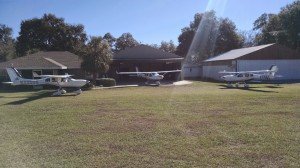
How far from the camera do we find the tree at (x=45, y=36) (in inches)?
2468

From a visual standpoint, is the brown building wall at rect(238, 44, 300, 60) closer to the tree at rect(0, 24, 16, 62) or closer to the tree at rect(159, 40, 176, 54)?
the tree at rect(159, 40, 176, 54)

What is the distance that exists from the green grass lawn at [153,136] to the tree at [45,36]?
4662cm

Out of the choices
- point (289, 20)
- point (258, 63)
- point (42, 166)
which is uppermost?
point (289, 20)

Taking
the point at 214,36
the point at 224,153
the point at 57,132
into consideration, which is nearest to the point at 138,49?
the point at 214,36

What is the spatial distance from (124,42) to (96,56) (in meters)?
50.0

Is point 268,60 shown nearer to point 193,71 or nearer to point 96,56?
point 193,71

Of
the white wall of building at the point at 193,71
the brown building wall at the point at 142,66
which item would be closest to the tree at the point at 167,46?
the white wall of building at the point at 193,71

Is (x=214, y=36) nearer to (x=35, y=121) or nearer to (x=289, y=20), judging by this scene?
(x=289, y=20)

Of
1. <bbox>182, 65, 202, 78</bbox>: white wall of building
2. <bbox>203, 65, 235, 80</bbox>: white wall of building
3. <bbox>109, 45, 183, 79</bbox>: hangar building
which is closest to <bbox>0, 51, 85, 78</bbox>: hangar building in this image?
<bbox>109, 45, 183, 79</bbox>: hangar building

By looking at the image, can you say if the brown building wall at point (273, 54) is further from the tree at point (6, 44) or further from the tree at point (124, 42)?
the tree at point (6, 44)

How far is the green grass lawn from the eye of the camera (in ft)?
28.6

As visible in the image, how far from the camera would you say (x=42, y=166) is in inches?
328

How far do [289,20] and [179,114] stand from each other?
4220cm

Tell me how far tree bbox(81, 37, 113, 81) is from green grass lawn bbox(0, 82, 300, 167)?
18482 mm
